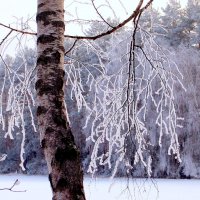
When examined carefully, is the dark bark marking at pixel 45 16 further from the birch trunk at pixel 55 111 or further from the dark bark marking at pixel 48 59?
the dark bark marking at pixel 48 59

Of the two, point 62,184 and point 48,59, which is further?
point 48,59

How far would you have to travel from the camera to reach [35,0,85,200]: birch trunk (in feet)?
4.11

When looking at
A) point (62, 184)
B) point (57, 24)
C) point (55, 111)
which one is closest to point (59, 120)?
point (55, 111)

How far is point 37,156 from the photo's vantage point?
30.3 metres

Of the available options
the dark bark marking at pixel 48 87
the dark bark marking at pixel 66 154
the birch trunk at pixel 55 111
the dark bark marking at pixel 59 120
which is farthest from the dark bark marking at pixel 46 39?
the dark bark marking at pixel 66 154

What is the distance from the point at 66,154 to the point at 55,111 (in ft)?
0.49

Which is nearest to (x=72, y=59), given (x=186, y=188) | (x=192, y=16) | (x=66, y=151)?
(x=66, y=151)

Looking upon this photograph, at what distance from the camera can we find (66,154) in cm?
129

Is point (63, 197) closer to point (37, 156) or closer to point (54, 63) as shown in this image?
point (54, 63)

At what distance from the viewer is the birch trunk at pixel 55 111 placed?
49.3 inches

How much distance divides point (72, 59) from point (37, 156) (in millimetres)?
28659

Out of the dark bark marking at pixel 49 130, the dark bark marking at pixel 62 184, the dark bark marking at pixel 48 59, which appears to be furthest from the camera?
the dark bark marking at pixel 48 59

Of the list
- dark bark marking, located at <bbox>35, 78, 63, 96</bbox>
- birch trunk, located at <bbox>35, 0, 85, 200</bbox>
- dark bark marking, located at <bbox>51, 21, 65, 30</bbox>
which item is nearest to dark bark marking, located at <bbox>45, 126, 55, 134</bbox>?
birch trunk, located at <bbox>35, 0, 85, 200</bbox>

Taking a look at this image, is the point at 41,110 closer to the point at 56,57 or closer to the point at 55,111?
the point at 55,111
